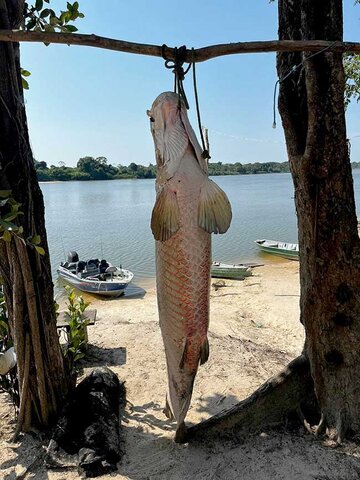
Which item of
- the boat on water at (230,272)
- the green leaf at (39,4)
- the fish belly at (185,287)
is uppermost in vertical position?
the green leaf at (39,4)

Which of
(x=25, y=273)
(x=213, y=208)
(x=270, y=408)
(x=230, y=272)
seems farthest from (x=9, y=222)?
(x=230, y=272)

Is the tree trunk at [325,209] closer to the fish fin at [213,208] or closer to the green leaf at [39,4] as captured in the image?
the fish fin at [213,208]

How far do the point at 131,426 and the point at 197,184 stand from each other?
300cm

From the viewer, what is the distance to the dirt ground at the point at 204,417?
3.22m

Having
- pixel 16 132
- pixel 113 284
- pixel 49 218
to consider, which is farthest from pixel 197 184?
pixel 49 218

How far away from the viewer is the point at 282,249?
60.4 feet

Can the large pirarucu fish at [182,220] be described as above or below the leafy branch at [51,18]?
below

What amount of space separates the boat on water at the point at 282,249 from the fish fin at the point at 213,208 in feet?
52.4

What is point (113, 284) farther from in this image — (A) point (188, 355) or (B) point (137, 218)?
(B) point (137, 218)

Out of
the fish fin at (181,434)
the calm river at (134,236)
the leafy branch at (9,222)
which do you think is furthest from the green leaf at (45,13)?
the calm river at (134,236)

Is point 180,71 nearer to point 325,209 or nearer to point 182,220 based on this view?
point 182,220

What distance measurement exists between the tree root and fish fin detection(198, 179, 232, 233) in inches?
79.4

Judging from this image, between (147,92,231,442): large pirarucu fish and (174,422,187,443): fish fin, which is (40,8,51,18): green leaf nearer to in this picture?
(147,92,231,442): large pirarucu fish

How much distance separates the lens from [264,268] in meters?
16.8
